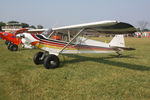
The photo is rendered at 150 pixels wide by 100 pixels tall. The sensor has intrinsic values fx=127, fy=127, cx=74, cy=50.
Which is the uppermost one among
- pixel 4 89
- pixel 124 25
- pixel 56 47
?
pixel 124 25

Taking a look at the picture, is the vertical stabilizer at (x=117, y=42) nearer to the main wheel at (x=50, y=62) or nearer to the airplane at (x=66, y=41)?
the airplane at (x=66, y=41)

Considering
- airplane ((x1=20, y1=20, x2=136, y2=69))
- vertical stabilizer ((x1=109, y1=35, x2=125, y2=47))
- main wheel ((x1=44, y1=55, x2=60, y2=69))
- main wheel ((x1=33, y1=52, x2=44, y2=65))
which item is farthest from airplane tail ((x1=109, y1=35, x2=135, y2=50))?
main wheel ((x1=33, y1=52, x2=44, y2=65))

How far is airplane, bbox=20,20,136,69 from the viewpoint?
5090 mm

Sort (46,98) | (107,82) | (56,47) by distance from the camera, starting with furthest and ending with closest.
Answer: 1. (56,47)
2. (107,82)
3. (46,98)

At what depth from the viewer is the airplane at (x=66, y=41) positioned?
509 centimetres

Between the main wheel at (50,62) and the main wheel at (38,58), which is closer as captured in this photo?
the main wheel at (50,62)

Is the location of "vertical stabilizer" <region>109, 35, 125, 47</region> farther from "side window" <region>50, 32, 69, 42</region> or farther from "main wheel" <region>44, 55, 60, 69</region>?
"main wheel" <region>44, 55, 60, 69</region>

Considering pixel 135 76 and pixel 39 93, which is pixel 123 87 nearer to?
pixel 135 76

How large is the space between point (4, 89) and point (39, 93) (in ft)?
3.38

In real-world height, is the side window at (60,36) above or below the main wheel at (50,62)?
above

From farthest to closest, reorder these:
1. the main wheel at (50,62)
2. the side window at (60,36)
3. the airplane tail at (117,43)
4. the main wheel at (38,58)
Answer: the airplane tail at (117,43) < the side window at (60,36) < the main wheel at (38,58) < the main wheel at (50,62)

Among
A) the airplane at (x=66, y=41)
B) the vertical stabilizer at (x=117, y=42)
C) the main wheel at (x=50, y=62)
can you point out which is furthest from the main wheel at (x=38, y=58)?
the vertical stabilizer at (x=117, y=42)

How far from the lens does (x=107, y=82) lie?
416 centimetres

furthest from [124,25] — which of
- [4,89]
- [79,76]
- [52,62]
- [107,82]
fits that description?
[4,89]
